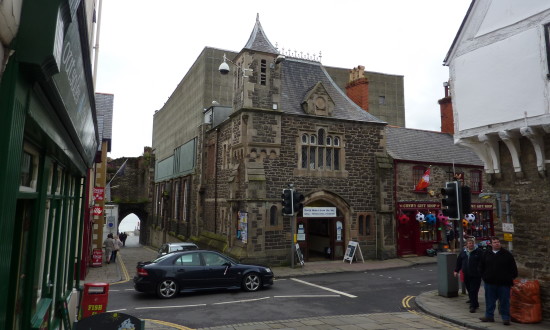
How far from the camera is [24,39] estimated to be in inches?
65.7

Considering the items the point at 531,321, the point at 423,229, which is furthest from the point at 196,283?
the point at 423,229

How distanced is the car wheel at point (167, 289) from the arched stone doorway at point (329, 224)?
28.0 feet

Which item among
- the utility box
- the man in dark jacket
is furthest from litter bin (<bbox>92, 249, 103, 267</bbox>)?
the man in dark jacket

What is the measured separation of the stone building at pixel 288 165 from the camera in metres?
18.2

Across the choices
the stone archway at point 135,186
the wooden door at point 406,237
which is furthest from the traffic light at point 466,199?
the stone archway at point 135,186

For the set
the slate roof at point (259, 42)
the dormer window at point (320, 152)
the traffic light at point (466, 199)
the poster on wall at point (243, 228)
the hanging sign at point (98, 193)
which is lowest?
the poster on wall at point (243, 228)

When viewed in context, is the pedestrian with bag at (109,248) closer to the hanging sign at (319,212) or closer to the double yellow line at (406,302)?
the hanging sign at (319,212)

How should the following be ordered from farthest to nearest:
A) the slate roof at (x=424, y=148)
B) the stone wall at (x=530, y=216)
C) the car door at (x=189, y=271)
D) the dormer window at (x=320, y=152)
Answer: the slate roof at (x=424, y=148) → the dormer window at (x=320, y=152) → the car door at (x=189, y=271) → the stone wall at (x=530, y=216)

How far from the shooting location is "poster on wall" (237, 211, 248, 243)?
17609mm

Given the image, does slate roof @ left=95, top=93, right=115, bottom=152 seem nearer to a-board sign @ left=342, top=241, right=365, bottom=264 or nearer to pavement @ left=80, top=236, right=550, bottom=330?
pavement @ left=80, top=236, right=550, bottom=330

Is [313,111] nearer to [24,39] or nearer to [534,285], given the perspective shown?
[534,285]

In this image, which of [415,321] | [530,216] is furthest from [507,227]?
[415,321]

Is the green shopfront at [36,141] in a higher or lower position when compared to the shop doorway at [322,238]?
higher

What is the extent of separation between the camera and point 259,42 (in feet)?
65.0
